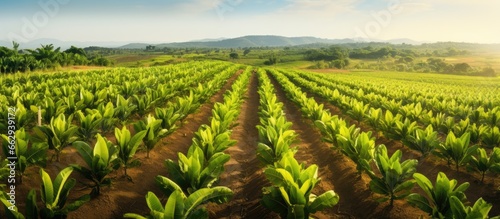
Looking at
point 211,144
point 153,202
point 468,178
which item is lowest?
point 468,178

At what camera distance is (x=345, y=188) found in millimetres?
5719

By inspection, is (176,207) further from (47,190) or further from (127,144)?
(127,144)

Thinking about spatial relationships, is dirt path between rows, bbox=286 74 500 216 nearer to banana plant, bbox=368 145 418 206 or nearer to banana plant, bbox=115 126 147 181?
banana plant, bbox=368 145 418 206

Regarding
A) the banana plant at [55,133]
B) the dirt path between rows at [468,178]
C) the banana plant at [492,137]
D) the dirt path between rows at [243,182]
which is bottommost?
the dirt path between rows at [468,178]

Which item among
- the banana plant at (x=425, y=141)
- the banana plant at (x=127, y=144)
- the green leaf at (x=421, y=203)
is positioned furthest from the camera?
the banana plant at (x=425, y=141)

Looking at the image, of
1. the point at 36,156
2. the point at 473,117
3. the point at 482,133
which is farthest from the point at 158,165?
the point at 473,117

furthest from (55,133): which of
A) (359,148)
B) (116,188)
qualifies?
(359,148)

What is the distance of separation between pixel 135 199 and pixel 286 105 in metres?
13.2

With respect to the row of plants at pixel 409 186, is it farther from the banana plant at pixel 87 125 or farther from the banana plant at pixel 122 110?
the banana plant at pixel 122 110

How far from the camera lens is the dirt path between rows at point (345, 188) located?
464 cm

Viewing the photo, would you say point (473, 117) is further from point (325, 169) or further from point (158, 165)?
point (158, 165)

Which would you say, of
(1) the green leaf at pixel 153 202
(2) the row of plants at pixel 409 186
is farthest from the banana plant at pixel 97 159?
(2) the row of plants at pixel 409 186

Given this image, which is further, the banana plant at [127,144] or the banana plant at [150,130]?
the banana plant at [150,130]

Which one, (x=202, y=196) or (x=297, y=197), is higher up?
(x=202, y=196)
